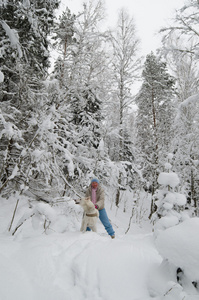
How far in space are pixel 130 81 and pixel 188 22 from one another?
6324mm

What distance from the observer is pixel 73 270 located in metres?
1.79

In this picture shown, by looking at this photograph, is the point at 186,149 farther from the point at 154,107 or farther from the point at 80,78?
the point at 80,78

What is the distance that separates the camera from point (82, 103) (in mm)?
7680

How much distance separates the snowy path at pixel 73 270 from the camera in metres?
1.50

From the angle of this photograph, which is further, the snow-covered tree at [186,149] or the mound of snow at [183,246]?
the snow-covered tree at [186,149]

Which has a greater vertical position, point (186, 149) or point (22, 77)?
point (22, 77)

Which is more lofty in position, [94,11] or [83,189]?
[94,11]

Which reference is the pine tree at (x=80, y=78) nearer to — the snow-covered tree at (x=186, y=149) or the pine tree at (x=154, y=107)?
the snow-covered tree at (x=186, y=149)

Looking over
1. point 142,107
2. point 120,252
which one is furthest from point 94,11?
point 120,252

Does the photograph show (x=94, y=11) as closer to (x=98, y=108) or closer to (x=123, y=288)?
(x=98, y=108)

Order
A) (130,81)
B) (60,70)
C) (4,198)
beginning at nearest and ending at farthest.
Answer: (4,198)
(60,70)
(130,81)

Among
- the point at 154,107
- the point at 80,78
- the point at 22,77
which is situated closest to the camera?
the point at 22,77

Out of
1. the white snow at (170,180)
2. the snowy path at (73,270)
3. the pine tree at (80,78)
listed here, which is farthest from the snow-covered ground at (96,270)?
the pine tree at (80,78)

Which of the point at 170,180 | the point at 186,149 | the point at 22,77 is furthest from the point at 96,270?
the point at 186,149
